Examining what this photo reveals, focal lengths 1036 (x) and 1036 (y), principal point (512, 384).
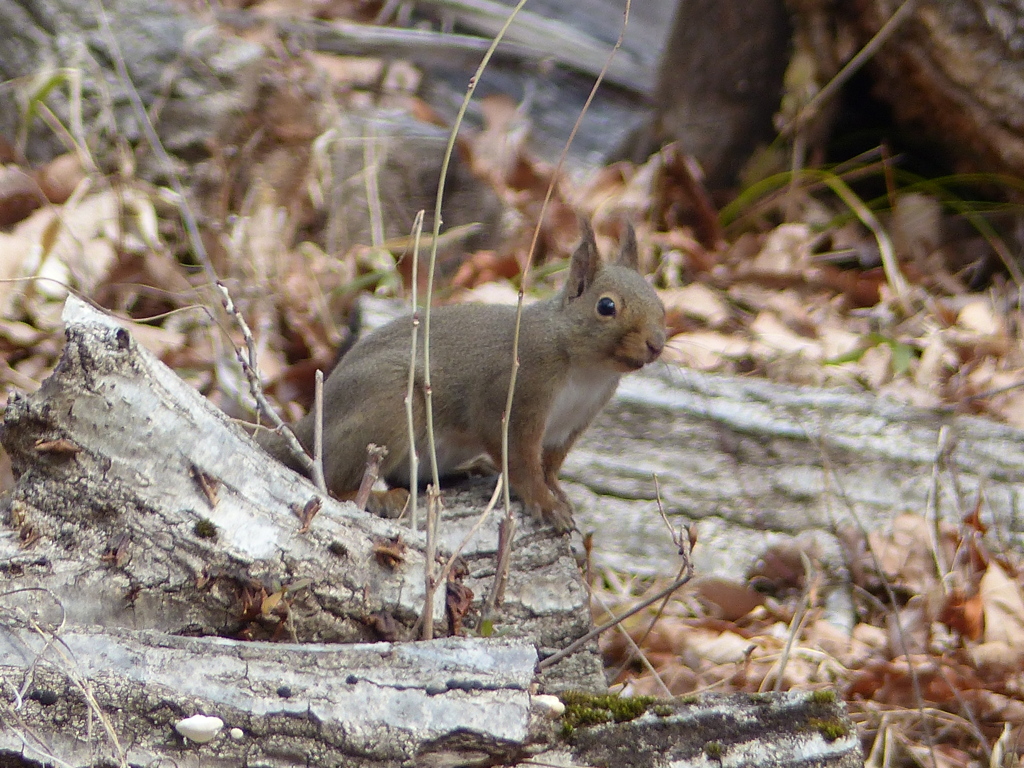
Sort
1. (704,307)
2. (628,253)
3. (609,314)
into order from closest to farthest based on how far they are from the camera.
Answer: (609,314)
(628,253)
(704,307)

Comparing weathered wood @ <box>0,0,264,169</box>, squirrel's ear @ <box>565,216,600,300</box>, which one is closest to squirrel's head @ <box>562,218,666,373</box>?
squirrel's ear @ <box>565,216,600,300</box>

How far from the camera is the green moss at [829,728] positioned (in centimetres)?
207

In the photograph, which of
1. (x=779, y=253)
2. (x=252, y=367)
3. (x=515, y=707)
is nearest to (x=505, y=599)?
(x=515, y=707)

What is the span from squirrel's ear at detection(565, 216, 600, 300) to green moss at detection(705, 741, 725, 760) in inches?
66.5

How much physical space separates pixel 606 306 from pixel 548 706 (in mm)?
1540

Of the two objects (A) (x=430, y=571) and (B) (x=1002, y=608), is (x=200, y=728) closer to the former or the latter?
(A) (x=430, y=571)

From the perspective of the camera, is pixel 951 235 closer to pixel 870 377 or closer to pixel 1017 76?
pixel 1017 76

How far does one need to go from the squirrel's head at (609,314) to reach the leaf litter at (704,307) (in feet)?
2.92

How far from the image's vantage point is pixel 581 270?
339 cm

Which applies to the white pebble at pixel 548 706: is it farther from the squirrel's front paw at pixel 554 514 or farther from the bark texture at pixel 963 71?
the bark texture at pixel 963 71

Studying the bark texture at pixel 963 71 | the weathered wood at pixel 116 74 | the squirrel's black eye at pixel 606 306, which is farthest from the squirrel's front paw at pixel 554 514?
the bark texture at pixel 963 71

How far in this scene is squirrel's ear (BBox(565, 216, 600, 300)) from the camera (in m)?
3.34

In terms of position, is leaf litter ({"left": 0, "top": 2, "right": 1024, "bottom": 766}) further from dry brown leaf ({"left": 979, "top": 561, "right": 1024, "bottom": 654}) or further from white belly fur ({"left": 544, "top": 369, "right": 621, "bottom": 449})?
white belly fur ({"left": 544, "top": 369, "right": 621, "bottom": 449})

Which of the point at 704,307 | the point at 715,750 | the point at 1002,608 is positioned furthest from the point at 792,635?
the point at 704,307
